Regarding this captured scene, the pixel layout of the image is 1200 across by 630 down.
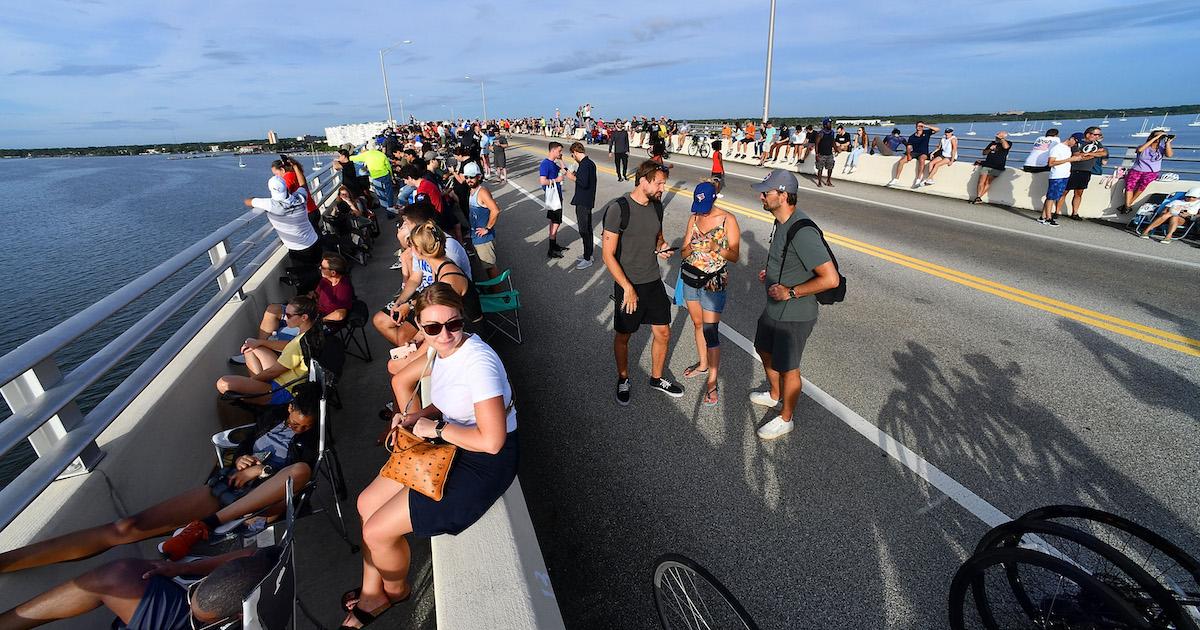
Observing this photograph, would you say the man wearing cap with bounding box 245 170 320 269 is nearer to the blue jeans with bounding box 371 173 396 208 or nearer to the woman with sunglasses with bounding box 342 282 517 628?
the woman with sunglasses with bounding box 342 282 517 628

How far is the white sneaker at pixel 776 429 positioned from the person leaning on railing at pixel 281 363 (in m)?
3.72

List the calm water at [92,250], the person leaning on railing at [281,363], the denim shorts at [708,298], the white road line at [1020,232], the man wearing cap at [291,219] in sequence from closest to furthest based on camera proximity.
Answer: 1. the person leaning on railing at [281,363]
2. the denim shorts at [708,298]
3. the man wearing cap at [291,219]
4. the white road line at [1020,232]
5. the calm water at [92,250]

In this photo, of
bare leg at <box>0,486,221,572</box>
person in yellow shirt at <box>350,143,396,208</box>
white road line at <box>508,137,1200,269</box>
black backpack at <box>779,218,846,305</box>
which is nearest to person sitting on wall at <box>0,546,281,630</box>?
bare leg at <box>0,486,221,572</box>

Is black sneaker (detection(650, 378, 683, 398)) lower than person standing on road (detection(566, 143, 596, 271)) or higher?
lower

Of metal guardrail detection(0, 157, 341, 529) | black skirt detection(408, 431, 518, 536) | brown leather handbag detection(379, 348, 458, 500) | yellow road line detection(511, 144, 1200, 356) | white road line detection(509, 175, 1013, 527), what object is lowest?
yellow road line detection(511, 144, 1200, 356)

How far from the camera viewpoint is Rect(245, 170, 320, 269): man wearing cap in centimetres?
611

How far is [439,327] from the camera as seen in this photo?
274 cm

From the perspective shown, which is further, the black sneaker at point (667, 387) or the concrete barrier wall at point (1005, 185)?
the concrete barrier wall at point (1005, 185)

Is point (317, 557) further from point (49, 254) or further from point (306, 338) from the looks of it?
point (49, 254)

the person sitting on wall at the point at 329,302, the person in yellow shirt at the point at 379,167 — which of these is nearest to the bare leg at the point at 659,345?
the person sitting on wall at the point at 329,302

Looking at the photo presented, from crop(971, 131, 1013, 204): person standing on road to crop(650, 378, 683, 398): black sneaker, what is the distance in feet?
43.1

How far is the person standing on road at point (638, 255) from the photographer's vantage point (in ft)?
14.4

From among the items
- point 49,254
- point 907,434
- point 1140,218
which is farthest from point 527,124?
point 907,434

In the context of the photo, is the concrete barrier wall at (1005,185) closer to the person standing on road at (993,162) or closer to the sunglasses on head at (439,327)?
the person standing on road at (993,162)
